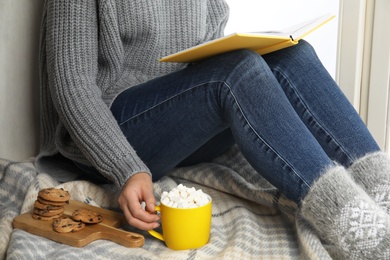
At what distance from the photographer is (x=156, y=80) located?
43.5 inches

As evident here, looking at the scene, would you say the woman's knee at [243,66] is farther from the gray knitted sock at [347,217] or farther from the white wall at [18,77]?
the white wall at [18,77]

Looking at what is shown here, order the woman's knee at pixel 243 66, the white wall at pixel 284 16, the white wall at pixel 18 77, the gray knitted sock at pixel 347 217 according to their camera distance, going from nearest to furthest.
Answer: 1. the gray knitted sock at pixel 347 217
2. the woman's knee at pixel 243 66
3. the white wall at pixel 18 77
4. the white wall at pixel 284 16

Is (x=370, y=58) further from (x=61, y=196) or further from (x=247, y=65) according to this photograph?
(x=61, y=196)

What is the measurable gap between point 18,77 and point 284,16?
83 centimetres

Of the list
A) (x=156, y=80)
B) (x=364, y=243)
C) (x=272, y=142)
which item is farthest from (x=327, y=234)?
(x=156, y=80)

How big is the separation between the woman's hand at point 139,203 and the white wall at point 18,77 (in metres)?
0.41

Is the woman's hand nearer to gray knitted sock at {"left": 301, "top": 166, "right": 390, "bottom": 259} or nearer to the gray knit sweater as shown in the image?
the gray knit sweater

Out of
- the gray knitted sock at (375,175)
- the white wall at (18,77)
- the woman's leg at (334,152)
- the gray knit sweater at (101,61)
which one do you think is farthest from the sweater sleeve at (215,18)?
the gray knitted sock at (375,175)

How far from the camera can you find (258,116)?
94 centimetres

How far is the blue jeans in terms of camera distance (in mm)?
926

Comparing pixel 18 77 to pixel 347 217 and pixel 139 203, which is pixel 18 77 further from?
pixel 347 217

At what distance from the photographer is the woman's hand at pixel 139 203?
3.08ft

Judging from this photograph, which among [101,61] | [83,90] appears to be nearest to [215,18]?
[101,61]

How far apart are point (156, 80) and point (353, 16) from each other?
0.80m
